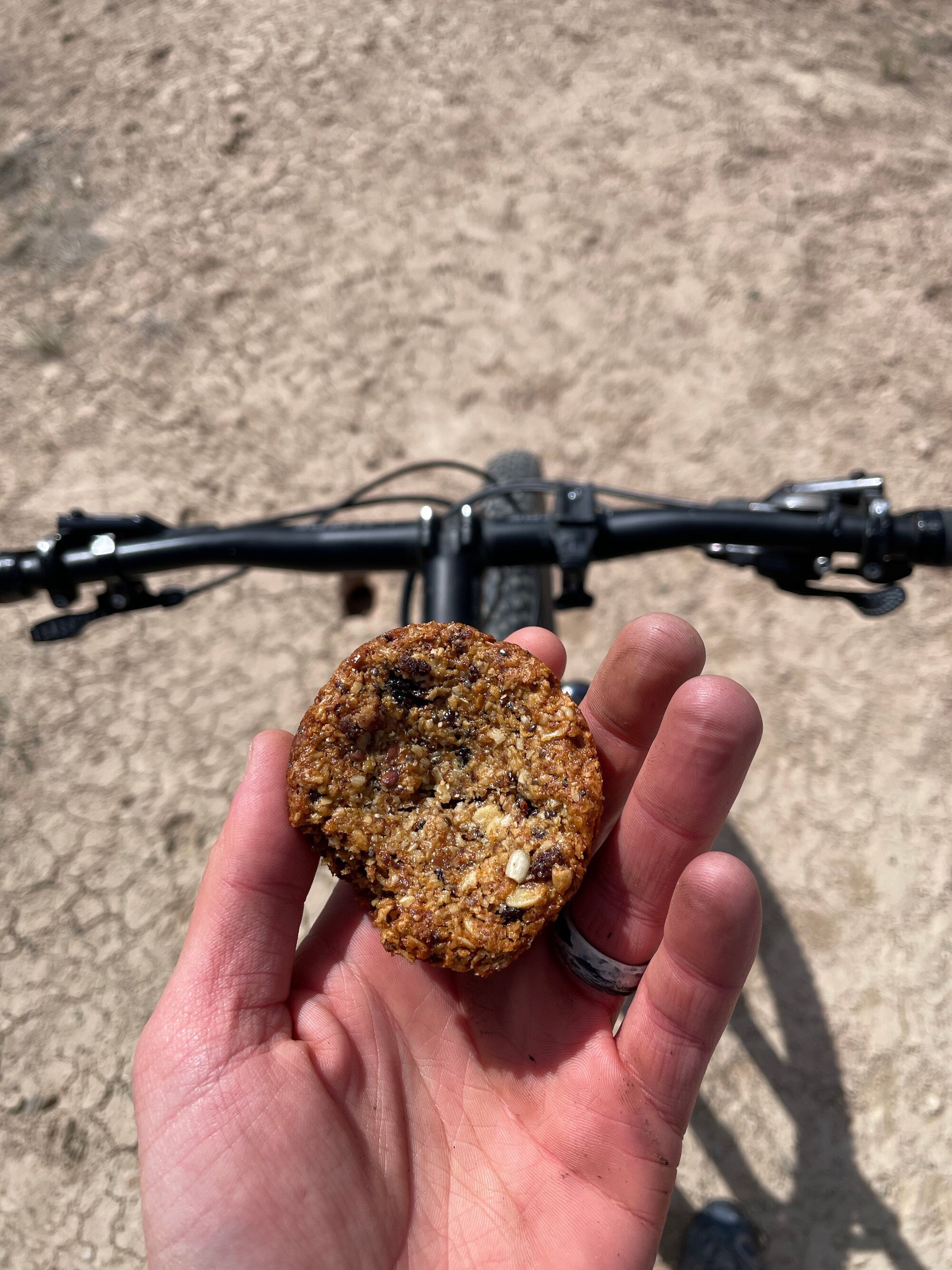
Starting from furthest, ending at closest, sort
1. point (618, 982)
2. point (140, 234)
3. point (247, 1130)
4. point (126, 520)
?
point (140, 234), point (126, 520), point (618, 982), point (247, 1130)

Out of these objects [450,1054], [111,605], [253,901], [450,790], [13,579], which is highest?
[13,579]

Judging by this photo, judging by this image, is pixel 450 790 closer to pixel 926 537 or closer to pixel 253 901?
pixel 253 901

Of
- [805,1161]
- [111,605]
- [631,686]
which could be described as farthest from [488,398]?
[805,1161]

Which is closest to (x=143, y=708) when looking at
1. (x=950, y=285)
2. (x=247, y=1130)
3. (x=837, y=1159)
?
(x=247, y=1130)

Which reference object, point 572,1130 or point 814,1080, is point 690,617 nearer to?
point 814,1080

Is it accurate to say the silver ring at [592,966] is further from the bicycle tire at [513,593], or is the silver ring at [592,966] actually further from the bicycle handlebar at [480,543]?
the bicycle tire at [513,593]

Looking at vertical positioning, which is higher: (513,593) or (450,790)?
(450,790)
